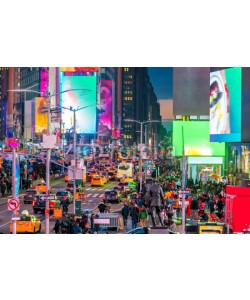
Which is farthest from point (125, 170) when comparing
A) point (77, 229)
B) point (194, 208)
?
point (77, 229)

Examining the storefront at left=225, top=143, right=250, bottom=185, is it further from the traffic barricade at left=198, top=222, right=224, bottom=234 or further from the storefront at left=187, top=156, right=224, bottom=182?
the traffic barricade at left=198, top=222, right=224, bottom=234

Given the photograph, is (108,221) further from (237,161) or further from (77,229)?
(237,161)

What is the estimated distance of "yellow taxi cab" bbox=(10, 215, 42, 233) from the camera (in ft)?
104

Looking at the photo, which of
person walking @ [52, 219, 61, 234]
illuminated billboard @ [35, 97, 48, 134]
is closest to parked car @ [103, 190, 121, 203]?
illuminated billboard @ [35, 97, 48, 134]

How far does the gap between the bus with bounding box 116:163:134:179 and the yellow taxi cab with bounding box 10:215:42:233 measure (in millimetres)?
17163

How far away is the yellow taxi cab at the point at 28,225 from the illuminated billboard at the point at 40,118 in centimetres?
921

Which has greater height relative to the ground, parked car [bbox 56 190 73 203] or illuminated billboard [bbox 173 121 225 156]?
illuminated billboard [bbox 173 121 225 156]

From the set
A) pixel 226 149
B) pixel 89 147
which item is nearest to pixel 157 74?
pixel 226 149

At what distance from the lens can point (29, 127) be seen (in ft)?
145

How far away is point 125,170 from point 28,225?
2130cm

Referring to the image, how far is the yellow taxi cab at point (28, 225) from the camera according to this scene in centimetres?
3159

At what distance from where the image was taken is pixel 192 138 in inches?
1658
